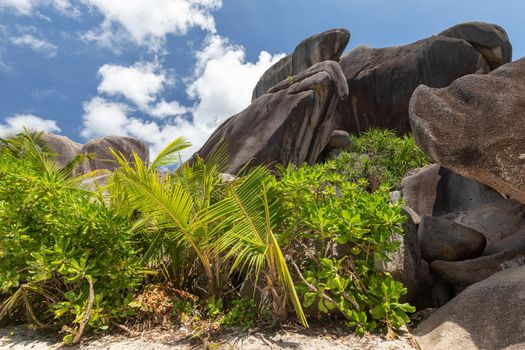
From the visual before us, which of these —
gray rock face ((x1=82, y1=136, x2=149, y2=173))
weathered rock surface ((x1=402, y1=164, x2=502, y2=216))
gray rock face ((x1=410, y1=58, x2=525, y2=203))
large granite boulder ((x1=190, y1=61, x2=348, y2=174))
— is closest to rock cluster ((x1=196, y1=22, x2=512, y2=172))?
large granite boulder ((x1=190, y1=61, x2=348, y2=174))

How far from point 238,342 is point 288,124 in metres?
8.82

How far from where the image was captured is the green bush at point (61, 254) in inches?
154

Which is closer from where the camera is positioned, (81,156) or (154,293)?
(154,293)

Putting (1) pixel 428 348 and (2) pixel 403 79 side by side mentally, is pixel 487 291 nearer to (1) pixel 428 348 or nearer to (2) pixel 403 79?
(1) pixel 428 348

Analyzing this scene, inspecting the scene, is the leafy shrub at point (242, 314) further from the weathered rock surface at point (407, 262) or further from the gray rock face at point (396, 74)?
the gray rock face at point (396, 74)

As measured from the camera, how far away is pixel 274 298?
3.94 metres

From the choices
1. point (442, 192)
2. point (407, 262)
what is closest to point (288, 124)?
point (442, 192)

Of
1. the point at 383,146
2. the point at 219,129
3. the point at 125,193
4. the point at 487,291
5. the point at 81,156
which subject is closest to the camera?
the point at 487,291

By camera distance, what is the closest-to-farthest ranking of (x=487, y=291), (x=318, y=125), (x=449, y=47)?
(x=487, y=291)
(x=318, y=125)
(x=449, y=47)

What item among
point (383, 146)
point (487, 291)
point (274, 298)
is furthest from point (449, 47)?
point (274, 298)

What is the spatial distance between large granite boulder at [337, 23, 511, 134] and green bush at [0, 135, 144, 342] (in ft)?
54.7

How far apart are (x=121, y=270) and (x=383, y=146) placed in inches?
497

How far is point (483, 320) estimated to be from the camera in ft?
12.2

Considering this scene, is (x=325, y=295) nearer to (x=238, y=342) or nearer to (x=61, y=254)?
(x=238, y=342)
